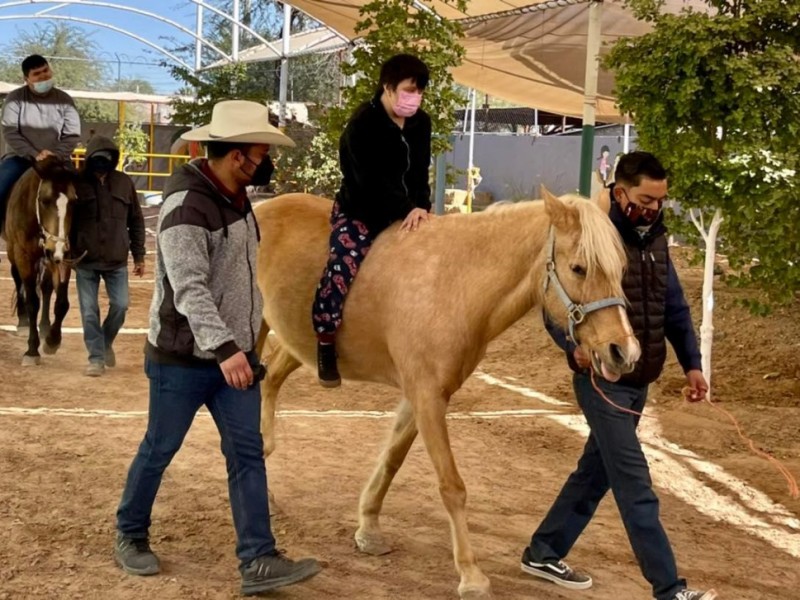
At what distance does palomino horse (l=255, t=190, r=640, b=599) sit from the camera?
362cm

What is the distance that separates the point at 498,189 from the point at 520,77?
1213 centimetres

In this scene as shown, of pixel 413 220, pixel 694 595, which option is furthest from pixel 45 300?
pixel 694 595

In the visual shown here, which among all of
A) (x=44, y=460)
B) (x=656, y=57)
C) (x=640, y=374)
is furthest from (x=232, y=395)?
(x=656, y=57)

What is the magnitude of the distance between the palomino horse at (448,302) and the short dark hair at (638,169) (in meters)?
0.19

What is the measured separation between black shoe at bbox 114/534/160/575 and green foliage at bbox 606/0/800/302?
15.4 feet

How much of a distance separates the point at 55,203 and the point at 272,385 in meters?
3.58

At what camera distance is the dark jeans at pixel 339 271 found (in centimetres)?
452

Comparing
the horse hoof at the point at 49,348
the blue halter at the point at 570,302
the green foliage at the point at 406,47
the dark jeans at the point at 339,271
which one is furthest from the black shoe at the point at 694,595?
the green foliage at the point at 406,47

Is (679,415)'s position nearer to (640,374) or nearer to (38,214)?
(640,374)

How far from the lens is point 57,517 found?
15.3 ft

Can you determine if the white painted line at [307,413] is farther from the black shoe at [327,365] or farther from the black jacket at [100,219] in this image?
the black shoe at [327,365]

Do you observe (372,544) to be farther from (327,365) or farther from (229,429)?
(229,429)

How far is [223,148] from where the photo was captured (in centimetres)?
376

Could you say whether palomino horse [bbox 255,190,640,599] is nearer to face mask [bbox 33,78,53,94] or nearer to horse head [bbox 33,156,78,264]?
horse head [bbox 33,156,78,264]
